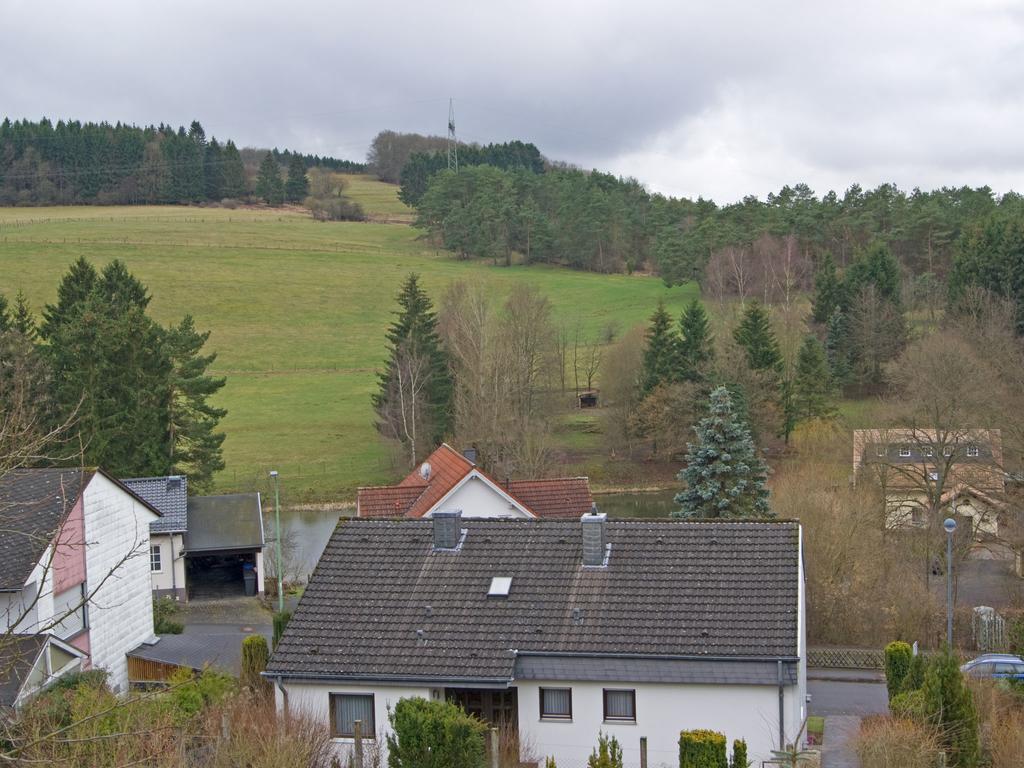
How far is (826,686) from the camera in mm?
27141

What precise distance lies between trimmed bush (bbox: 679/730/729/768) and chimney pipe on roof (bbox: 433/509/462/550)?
7.61 metres

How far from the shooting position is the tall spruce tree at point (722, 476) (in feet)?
126

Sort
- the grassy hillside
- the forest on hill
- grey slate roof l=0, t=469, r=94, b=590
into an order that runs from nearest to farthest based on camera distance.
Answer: grey slate roof l=0, t=469, r=94, b=590, the grassy hillside, the forest on hill

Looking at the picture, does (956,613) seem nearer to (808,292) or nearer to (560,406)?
(560,406)

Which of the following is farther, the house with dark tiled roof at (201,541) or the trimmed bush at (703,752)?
the house with dark tiled roof at (201,541)

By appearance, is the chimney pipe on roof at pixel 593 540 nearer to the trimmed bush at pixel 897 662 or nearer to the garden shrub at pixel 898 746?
the trimmed bush at pixel 897 662

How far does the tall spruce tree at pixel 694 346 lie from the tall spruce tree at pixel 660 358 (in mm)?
439

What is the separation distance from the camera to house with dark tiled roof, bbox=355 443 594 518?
111 feet

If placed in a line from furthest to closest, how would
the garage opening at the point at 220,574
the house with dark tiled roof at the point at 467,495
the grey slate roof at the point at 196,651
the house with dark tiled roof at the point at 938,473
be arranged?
the garage opening at the point at 220,574 < the house with dark tiled roof at the point at 938,473 < the house with dark tiled roof at the point at 467,495 < the grey slate roof at the point at 196,651

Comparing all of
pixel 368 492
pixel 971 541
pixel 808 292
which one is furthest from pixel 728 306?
pixel 368 492

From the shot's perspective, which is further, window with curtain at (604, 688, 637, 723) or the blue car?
the blue car

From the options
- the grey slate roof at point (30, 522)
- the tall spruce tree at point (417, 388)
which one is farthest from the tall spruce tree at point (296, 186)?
the grey slate roof at point (30, 522)

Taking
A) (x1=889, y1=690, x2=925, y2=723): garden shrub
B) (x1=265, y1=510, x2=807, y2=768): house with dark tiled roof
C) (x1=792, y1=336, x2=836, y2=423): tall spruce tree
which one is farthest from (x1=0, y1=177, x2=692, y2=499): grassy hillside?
(x1=889, y1=690, x2=925, y2=723): garden shrub

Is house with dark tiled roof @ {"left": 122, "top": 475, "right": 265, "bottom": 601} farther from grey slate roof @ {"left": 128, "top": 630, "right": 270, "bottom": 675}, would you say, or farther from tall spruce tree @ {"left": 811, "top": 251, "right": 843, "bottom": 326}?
tall spruce tree @ {"left": 811, "top": 251, "right": 843, "bottom": 326}
